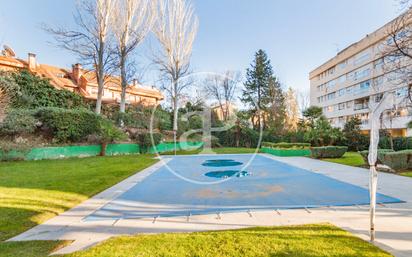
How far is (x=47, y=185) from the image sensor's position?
663 cm

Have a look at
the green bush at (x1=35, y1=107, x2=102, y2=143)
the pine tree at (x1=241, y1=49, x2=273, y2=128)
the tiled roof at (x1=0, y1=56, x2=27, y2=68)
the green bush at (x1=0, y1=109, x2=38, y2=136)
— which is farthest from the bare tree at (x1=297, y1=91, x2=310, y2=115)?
the tiled roof at (x1=0, y1=56, x2=27, y2=68)

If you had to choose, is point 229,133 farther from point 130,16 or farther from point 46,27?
point 46,27

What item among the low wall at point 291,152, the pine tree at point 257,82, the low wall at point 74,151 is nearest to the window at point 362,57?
the pine tree at point 257,82

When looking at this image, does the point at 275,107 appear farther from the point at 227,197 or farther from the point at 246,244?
the point at 246,244

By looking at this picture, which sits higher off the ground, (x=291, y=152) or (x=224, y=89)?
(x=224, y=89)

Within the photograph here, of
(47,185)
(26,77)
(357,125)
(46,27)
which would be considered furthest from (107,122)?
(357,125)

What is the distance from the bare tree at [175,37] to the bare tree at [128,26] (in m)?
1.14

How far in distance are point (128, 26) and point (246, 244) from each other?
20522 mm

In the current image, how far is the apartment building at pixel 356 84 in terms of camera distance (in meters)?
22.6

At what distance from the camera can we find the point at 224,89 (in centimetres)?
3212

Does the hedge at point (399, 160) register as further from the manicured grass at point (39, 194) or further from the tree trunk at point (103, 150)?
the tree trunk at point (103, 150)

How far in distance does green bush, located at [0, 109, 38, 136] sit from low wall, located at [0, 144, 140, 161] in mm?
1637

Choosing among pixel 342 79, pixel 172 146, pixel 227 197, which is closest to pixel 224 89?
pixel 172 146
